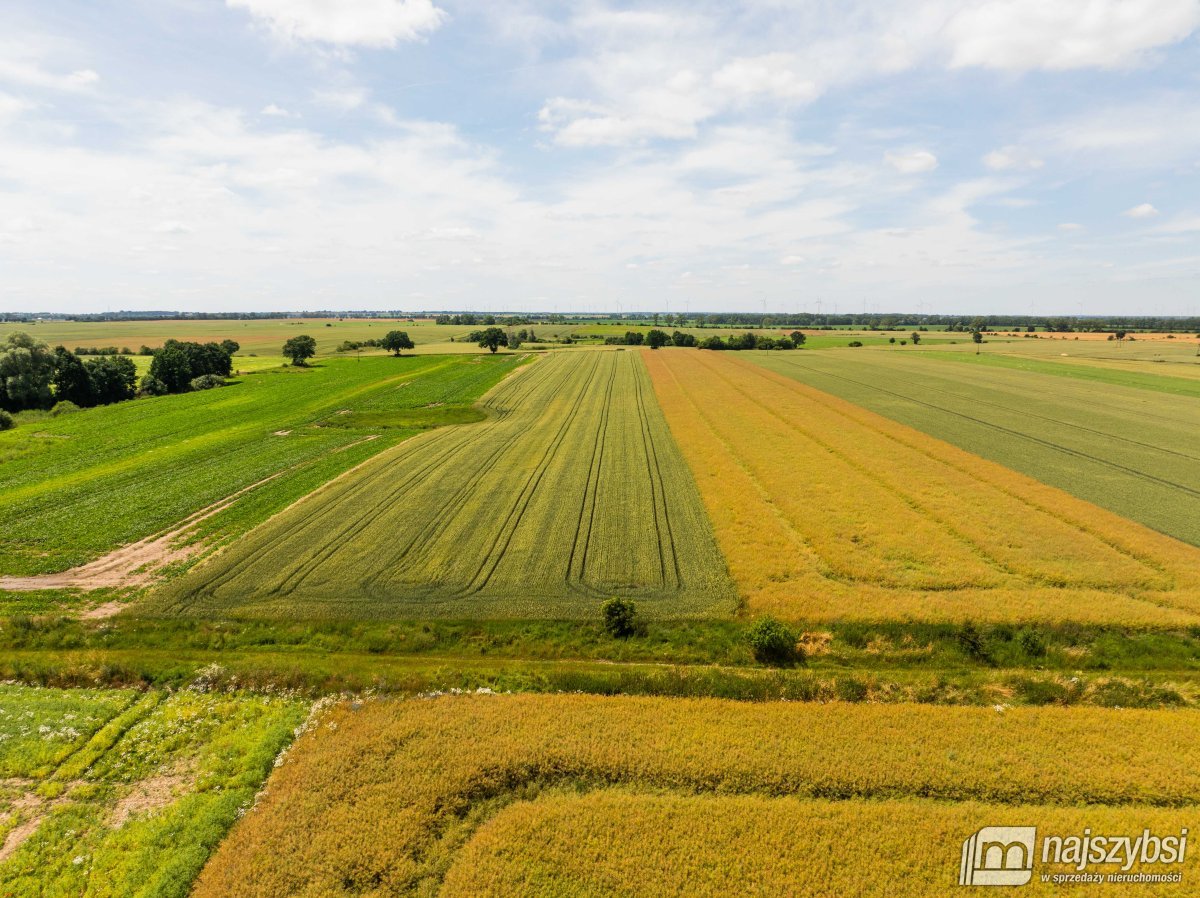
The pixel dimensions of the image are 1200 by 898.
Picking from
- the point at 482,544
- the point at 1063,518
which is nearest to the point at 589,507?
the point at 482,544

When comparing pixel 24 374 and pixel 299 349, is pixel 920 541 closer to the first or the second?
pixel 24 374

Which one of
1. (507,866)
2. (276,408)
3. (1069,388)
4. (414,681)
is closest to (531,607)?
(414,681)

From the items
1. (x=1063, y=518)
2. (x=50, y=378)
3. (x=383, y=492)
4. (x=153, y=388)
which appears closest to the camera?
(x=1063, y=518)

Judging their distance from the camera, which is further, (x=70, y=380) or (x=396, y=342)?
Answer: (x=396, y=342)

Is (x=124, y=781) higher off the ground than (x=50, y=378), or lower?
lower

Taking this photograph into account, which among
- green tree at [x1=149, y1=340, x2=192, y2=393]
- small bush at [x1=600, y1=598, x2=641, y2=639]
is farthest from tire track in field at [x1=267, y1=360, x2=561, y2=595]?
green tree at [x1=149, y1=340, x2=192, y2=393]

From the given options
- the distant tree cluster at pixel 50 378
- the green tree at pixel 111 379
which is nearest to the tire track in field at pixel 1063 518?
the distant tree cluster at pixel 50 378

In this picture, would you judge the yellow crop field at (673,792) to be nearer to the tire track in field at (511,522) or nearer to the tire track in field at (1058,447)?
the tire track in field at (511,522)

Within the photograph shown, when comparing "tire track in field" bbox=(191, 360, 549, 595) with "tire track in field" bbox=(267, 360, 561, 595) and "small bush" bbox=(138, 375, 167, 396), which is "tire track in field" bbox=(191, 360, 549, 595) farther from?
"small bush" bbox=(138, 375, 167, 396)
